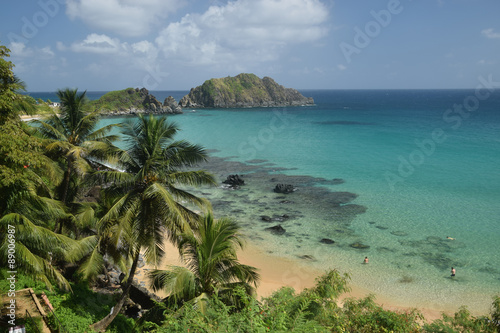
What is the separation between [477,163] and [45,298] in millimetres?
56110

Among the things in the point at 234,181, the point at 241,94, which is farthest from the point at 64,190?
the point at 241,94

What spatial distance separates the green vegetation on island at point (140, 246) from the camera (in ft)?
31.5

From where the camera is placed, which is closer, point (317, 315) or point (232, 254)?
point (232, 254)

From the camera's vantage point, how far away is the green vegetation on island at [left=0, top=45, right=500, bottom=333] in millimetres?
9594

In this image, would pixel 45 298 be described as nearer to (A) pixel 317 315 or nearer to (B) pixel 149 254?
(B) pixel 149 254

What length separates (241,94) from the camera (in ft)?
498

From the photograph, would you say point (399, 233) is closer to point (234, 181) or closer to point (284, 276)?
point (284, 276)

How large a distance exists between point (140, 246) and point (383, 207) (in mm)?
27873

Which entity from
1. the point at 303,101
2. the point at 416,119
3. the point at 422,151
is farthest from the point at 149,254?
the point at 303,101

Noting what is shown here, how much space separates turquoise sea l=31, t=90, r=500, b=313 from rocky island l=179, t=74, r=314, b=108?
7451cm

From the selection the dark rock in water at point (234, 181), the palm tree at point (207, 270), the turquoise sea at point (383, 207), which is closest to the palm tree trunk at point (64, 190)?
the palm tree at point (207, 270)

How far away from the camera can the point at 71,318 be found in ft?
41.5

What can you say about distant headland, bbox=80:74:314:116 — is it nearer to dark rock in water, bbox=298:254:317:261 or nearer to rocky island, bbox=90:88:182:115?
rocky island, bbox=90:88:182:115

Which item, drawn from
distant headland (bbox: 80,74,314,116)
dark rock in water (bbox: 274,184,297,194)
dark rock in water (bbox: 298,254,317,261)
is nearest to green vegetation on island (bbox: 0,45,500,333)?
dark rock in water (bbox: 298,254,317,261)
